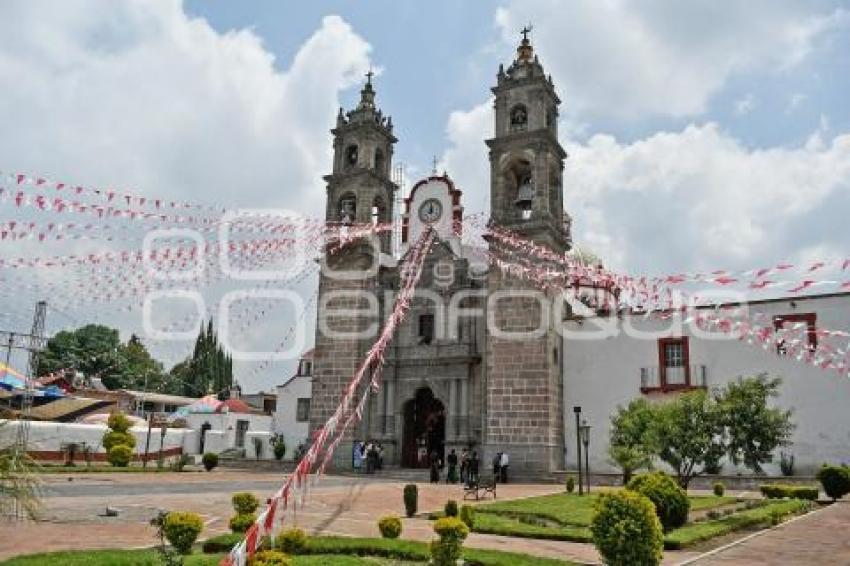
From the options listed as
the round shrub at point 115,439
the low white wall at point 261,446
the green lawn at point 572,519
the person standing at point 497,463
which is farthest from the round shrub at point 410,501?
the low white wall at point 261,446

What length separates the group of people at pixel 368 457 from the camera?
29.3 metres

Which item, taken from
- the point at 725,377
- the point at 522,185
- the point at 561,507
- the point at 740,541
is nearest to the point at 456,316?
the point at 522,185

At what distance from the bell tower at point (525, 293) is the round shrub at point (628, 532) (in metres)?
18.7

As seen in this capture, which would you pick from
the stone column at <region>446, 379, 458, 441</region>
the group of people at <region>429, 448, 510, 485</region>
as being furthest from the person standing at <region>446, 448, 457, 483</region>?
the stone column at <region>446, 379, 458, 441</region>

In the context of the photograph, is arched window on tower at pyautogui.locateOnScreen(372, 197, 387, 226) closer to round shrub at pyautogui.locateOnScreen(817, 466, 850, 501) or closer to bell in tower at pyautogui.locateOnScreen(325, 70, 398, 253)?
bell in tower at pyautogui.locateOnScreen(325, 70, 398, 253)

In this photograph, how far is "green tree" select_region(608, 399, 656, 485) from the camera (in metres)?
18.7

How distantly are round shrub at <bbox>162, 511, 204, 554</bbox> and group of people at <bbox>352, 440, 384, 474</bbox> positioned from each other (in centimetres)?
2037

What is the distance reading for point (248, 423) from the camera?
149 ft

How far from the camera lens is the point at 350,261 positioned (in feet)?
108

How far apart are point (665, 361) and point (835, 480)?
836 cm

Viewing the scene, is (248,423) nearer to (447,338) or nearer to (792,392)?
(447,338)

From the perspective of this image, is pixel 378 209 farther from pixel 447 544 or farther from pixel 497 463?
pixel 447 544

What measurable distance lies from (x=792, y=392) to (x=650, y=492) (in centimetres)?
1437

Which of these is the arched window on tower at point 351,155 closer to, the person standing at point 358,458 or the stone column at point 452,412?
the stone column at point 452,412
